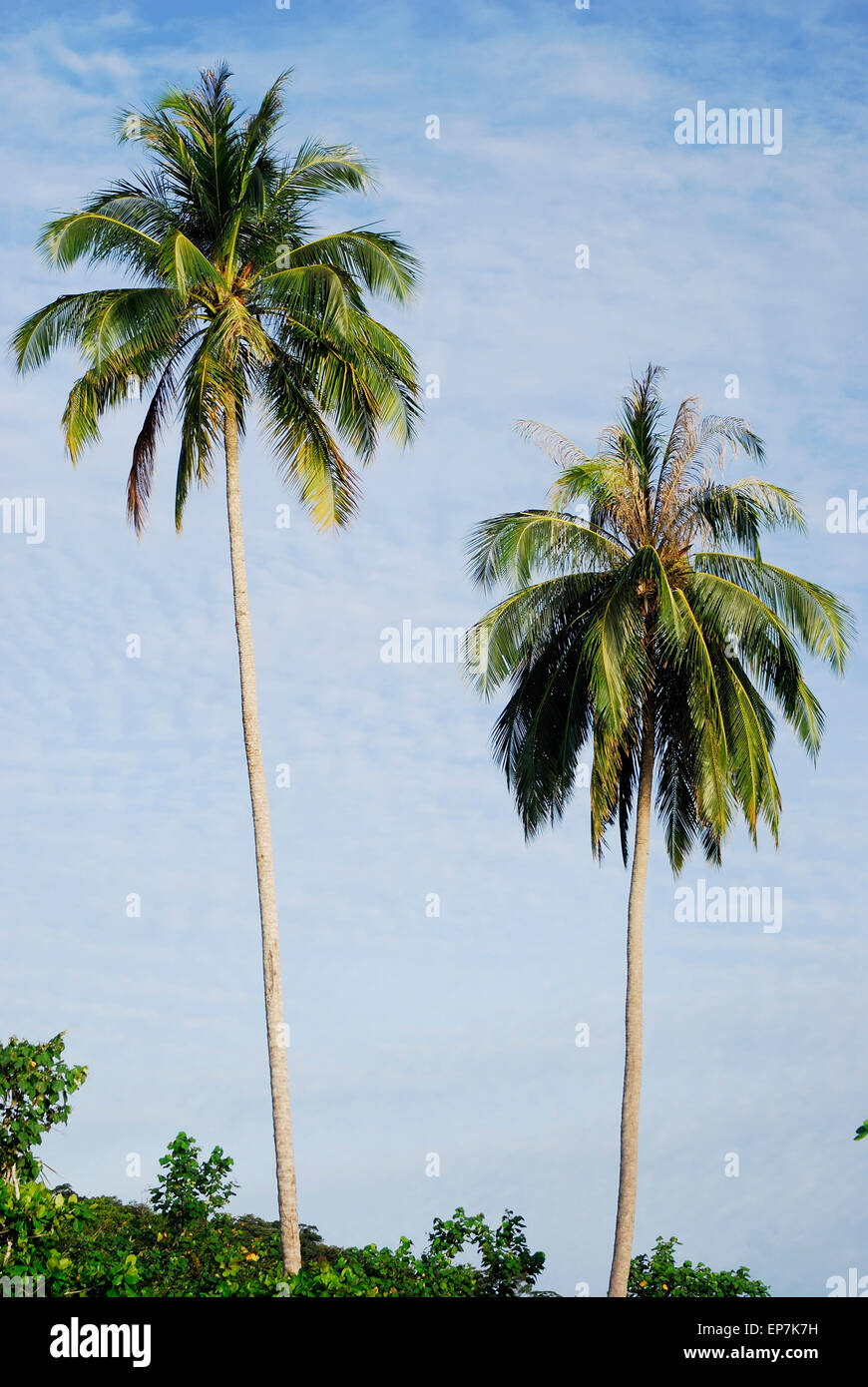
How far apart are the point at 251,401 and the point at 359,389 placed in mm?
1821

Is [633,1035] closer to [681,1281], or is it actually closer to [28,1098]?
[681,1281]

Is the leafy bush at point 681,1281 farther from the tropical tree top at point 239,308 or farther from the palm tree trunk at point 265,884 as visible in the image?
the tropical tree top at point 239,308

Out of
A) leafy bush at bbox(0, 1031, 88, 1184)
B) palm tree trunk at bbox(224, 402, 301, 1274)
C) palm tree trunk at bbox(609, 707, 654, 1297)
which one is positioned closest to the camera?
leafy bush at bbox(0, 1031, 88, 1184)

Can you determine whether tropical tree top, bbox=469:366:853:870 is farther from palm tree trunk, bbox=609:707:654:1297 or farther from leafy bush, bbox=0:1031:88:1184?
leafy bush, bbox=0:1031:88:1184

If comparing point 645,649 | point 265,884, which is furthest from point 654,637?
point 265,884

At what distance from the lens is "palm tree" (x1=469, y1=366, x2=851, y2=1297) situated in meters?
22.8

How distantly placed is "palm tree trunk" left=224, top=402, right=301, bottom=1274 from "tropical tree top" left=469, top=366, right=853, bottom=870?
4.62 metres

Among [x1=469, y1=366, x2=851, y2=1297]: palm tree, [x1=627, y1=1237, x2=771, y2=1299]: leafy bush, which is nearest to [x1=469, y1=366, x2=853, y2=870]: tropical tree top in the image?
[x1=469, y1=366, x2=851, y2=1297]: palm tree

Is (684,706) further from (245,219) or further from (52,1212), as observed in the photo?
(52,1212)

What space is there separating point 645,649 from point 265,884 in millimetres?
7393

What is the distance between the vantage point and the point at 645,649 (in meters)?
23.2
